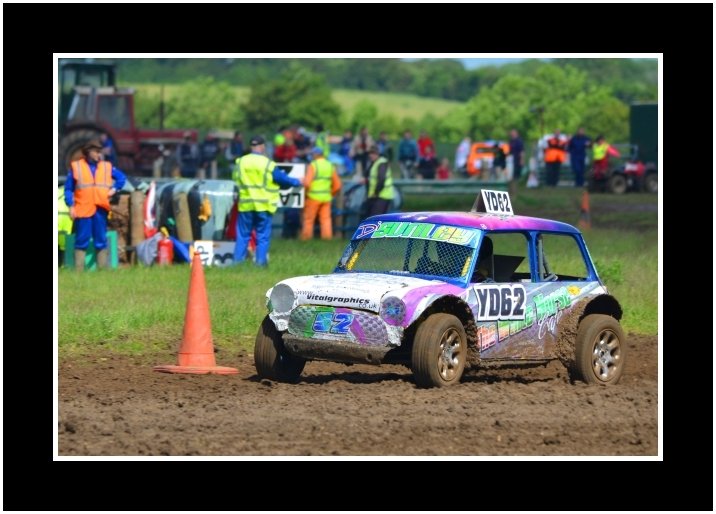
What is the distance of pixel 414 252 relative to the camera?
12172 mm

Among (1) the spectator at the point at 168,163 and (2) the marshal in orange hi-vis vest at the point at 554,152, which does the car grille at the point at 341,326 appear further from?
(1) the spectator at the point at 168,163

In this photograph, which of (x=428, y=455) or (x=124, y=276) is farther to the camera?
(x=124, y=276)

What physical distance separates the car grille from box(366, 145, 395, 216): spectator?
1326 cm

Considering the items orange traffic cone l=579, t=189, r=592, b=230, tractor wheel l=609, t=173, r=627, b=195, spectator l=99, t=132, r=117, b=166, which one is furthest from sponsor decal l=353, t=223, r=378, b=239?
tractor wheel l=609, t=173, r=627, b=195

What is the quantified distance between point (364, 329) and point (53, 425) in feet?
8.76

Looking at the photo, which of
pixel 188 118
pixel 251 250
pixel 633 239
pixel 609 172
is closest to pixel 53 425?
pixel 251 250

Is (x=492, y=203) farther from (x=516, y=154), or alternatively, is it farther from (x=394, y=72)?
(x=394, y=72)

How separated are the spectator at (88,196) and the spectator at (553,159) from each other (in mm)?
26616

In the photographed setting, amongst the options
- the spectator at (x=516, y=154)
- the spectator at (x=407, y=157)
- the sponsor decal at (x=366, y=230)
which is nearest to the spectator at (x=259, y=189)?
the sponsor decal at (x=366, y=230)

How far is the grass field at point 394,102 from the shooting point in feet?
292

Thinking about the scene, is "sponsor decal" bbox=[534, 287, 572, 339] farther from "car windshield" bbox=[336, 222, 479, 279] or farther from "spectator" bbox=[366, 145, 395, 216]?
"spectator" bbox=[366, 145, 395, 216]

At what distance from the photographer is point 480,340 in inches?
459

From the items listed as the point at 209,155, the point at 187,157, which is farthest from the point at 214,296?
the point at 209,155

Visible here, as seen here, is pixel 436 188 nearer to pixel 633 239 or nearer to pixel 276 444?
pixel 633 239
